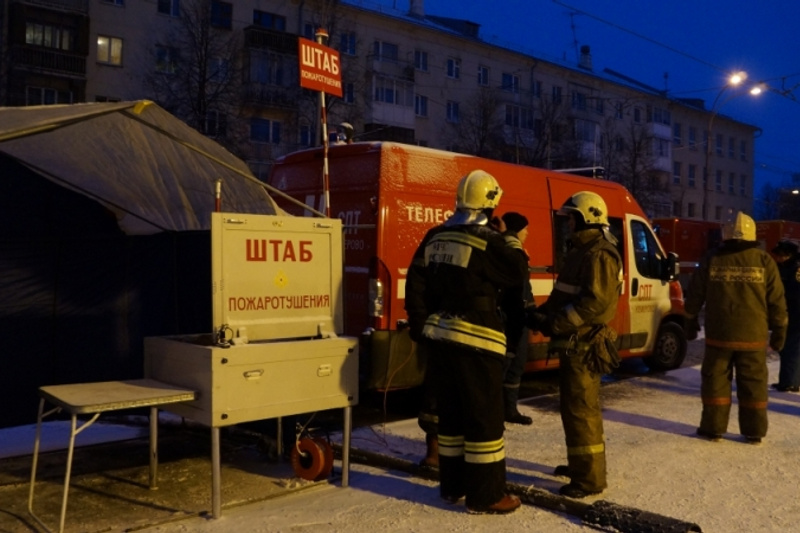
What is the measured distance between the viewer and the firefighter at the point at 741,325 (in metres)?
6.91

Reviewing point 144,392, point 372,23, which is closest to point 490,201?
point 144,392

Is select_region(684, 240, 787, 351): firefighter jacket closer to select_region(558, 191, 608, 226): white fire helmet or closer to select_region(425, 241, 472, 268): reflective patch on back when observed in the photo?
select_region(558, 191, 608, 226): white fire helmet

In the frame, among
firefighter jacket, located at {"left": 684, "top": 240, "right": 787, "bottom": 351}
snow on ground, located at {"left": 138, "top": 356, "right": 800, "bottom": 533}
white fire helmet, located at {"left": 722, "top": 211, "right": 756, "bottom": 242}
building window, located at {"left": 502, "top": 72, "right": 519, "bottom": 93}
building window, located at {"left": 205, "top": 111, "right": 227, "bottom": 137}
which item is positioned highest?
building window, located at {"left": 502, "top": 72, "right": 519, "bottom": 93}

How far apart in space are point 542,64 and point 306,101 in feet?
64.0

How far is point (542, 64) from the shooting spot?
50.1 meters

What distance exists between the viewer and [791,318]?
9812 mm

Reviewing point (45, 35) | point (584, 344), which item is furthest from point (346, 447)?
point (45, 35)

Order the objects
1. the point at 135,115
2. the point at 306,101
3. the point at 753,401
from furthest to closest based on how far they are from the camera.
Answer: the point at 306,101
the point at 753,401
the point at 135,115

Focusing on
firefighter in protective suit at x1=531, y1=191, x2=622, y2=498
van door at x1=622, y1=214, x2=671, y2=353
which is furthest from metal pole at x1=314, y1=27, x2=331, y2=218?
van door at x1=622, y1=214, x2=671, y2=353

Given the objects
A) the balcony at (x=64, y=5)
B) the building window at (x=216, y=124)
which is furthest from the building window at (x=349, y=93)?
the balcony at (x=64, y=5)

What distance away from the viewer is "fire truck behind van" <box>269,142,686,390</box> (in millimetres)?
7520

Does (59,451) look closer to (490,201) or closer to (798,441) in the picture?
(490,201)

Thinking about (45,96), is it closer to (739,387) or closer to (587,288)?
(739,387)

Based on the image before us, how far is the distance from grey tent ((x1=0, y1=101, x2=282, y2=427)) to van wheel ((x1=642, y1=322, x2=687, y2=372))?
6.85 metres
